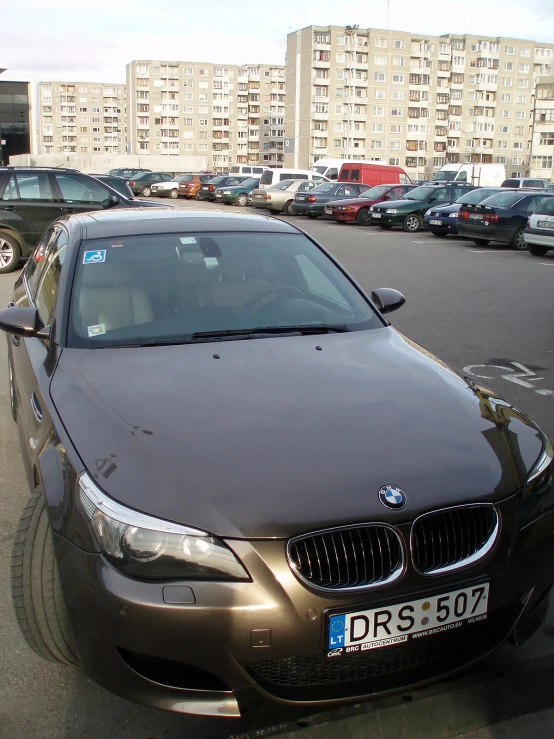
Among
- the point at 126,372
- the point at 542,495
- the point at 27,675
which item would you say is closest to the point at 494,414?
the point at 542,495

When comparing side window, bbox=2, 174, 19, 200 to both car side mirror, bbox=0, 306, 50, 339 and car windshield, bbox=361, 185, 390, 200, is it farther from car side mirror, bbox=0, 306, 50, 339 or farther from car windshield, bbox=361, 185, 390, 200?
car windshield, bbox=361, 185, 390, 200

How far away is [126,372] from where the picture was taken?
10.2ft

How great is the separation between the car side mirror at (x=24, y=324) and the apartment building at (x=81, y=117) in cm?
17173

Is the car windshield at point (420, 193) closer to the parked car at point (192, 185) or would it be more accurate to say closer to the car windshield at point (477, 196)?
the car windshield at point (477, 196)

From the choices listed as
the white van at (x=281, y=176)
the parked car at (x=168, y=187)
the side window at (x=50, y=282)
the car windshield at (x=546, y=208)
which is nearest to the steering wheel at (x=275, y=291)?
the side window at (x=50, y=282)

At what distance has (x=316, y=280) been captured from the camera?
13.7 ft

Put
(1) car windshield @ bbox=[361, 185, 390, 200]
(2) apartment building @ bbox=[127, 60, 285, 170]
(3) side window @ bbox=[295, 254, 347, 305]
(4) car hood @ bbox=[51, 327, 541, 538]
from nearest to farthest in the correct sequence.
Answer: (4) car hood @ bbox=[51, 327, 541, 538] → (3) side window @ bbox=[295, 254, 347, 305] → (1) car windshield @ bbox=[361, 185, 390, 200] → (2) apartment building @ bbox=[127, 60, 285, 170]

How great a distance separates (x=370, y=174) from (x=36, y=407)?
3583cm

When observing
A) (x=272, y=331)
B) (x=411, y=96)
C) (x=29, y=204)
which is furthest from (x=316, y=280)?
(x=411, y=96)

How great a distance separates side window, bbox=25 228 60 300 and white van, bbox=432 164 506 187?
40.6 meters

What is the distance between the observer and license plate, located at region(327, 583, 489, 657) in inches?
87.3

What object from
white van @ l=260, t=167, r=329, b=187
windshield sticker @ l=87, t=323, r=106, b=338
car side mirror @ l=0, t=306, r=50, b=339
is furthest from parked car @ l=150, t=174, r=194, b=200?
windshield sticker @ l=87, t=323, r=106, b=338

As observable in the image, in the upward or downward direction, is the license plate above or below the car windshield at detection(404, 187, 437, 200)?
below

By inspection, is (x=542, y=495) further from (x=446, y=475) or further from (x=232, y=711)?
(x=232, y=711)
